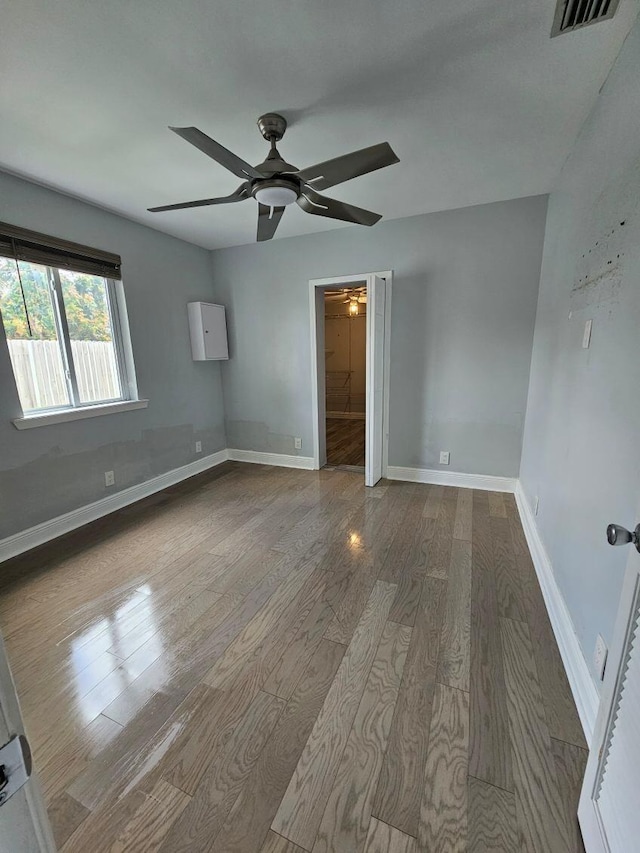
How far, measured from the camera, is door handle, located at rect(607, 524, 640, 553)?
2.60ft

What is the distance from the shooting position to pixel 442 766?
1151 millimetres

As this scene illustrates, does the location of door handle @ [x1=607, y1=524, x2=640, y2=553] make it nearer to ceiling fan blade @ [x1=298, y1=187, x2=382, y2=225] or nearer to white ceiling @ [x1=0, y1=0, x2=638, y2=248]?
white ceiling @ [x1=0, y1=0, x2=638, y2=248]

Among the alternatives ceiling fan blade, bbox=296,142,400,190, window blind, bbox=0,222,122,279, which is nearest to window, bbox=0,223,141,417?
window blind, bbox=0,222,122,279

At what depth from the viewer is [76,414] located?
106 inches

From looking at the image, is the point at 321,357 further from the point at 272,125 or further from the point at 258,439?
the point at 272,125

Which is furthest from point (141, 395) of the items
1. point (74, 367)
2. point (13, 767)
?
point (13, 767)

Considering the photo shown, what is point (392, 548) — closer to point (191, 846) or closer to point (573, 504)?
point (573, 504)

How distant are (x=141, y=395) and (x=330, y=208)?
235 centimetres

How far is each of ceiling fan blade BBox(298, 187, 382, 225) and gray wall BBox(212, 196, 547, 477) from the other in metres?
1.07

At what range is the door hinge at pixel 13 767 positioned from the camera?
1.25 feet

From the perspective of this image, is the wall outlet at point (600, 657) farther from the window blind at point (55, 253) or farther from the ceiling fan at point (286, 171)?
the window blind at point (55, 253)

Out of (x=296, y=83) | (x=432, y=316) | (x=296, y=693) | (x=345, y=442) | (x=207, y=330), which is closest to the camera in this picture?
(x=296, y=693)

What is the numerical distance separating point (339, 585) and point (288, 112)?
98.8 inches

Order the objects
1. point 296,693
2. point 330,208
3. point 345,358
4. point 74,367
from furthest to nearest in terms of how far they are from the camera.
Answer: point 345,358 < point 74,367 < point 330,208 < point 296,693
